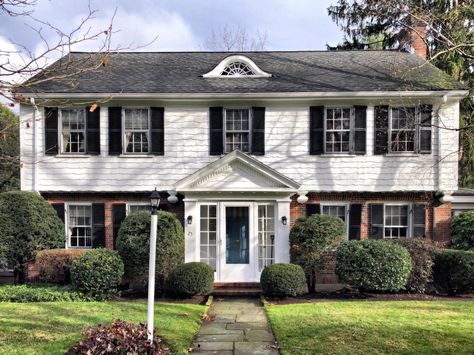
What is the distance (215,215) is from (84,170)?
4.24 meters

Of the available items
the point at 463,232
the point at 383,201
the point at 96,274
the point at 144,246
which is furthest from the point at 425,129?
the point at 96,274

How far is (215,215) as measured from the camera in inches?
508

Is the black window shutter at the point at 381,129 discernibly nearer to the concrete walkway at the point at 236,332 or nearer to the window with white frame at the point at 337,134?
the window with white frame at the point at 337,134

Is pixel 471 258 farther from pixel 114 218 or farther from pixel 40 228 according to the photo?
pixel 40 228

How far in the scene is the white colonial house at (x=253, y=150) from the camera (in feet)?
42.8

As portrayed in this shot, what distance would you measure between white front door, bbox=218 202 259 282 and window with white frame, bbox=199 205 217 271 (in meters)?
0.22

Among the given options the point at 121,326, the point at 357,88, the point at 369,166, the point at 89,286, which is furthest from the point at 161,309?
the point at 357,88

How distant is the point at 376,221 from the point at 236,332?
7.13 meters

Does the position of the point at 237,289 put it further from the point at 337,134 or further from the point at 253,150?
the point at 337,134

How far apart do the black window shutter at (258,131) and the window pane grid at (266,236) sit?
1808 mm

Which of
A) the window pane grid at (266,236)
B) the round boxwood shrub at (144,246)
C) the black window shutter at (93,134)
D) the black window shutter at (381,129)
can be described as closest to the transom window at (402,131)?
the black window shutter at (381,129)

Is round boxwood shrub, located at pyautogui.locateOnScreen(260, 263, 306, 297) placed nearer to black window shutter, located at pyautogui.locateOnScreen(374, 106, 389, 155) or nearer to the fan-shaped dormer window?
black window shutter, located at pyautogui.locateOnScreen(374, 106, 389, 155)

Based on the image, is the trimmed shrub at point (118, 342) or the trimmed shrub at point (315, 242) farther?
the trimmed shrub at point (315, 242)

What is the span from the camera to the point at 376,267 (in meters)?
Result: 10.6
